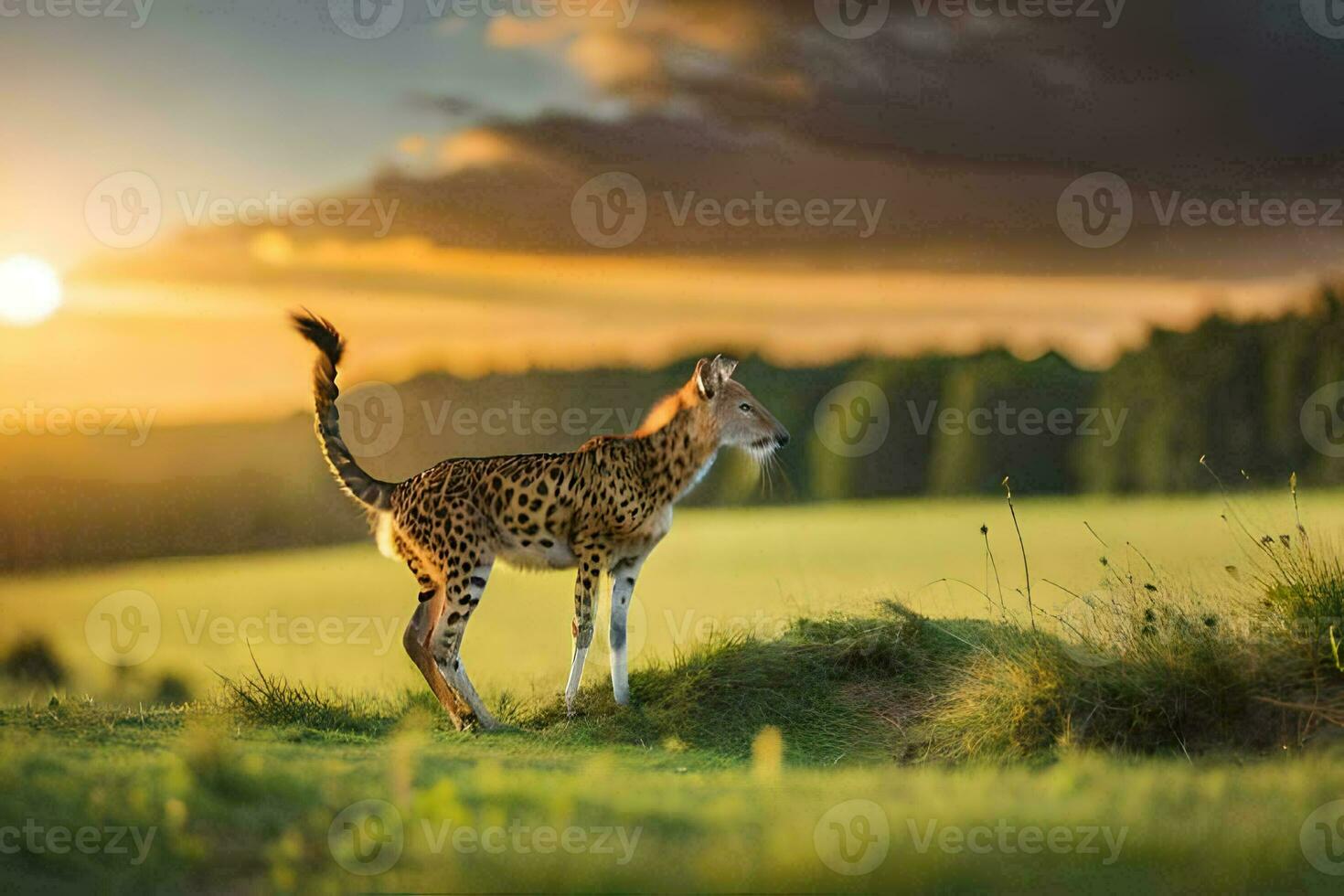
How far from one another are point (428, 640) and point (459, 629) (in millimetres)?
443

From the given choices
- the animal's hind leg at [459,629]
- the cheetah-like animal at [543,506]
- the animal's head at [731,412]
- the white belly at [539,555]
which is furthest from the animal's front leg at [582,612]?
the animal's head at [731,412]

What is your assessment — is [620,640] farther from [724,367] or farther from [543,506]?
[724,367]

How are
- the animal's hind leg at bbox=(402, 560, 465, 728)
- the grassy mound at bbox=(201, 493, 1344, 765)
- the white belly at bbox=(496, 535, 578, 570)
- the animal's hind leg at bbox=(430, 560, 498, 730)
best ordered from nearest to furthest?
the grassy mound at bbox=(201, 493, 1344, 765) < the animal's hind leg at bbox=(430, 560, 498, 730) < the animal's hind leg at bbox=(402, 560, 465, 728) < the white belly at bbox=(496, 535, 578, 570)

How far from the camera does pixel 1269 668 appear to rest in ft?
31.9

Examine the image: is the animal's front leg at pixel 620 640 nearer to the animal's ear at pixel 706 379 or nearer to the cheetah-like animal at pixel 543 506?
the cheetah-like animal at pixel 543 506

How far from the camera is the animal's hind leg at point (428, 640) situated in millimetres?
11859

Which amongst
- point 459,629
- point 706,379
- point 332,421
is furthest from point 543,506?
point 332,421

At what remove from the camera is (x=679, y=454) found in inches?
484

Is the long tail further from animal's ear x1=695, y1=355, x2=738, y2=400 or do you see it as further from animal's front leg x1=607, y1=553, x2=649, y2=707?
animal's ear x1=695, y1=355, x2=738, y2=400

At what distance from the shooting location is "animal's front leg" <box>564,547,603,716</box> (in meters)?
11.8

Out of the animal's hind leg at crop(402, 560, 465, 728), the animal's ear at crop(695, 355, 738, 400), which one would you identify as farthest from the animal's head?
the animal's hind leg at crop(402, 560, 465, 728)

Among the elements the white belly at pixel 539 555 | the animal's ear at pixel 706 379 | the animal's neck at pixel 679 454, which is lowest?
the white belly at pixel 539 555

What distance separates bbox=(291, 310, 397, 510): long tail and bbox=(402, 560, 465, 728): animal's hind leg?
2.87 feet

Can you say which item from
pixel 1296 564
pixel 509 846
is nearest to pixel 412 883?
pixel 509 846
